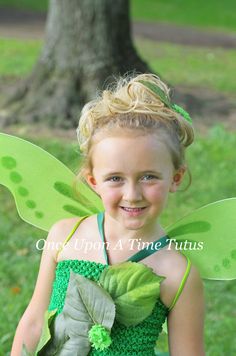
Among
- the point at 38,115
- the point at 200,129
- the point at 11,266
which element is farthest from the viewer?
the point at 200,129

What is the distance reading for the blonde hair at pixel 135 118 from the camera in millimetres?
2307

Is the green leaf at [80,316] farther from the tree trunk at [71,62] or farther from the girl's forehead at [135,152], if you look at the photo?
the tree trunk at [71,62]

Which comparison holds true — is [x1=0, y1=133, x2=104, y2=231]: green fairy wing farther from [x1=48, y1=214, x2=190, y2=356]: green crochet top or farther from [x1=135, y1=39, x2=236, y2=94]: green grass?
[x1=135, y1=39, x2=236, y2=94]: green grass

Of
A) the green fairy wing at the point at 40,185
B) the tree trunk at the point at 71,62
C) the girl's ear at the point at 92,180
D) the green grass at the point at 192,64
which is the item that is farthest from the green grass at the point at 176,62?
the girl's ear at the point at 92,180

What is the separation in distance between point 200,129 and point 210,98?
1.73 meters

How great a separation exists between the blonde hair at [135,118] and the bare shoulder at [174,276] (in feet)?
0.88

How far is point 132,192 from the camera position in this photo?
226 centimetres

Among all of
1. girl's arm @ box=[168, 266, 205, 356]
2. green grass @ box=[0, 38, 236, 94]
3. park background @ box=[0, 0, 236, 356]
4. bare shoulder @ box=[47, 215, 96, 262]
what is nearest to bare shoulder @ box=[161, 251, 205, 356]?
girl's arm @ box=[168, 266, 205, 356]

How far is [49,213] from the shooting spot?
2.73m

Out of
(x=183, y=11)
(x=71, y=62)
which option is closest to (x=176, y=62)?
(x=71, y=62)

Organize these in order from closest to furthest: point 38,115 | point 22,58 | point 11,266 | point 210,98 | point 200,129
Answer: point 11,266 → point 38,115 → point 200,129 → point 210,98 → point 22,58

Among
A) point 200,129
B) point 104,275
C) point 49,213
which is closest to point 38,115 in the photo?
point 200,129

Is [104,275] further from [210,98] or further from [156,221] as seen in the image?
[210,98]

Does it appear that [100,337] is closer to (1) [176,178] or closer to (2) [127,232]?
(2) [127,232]
